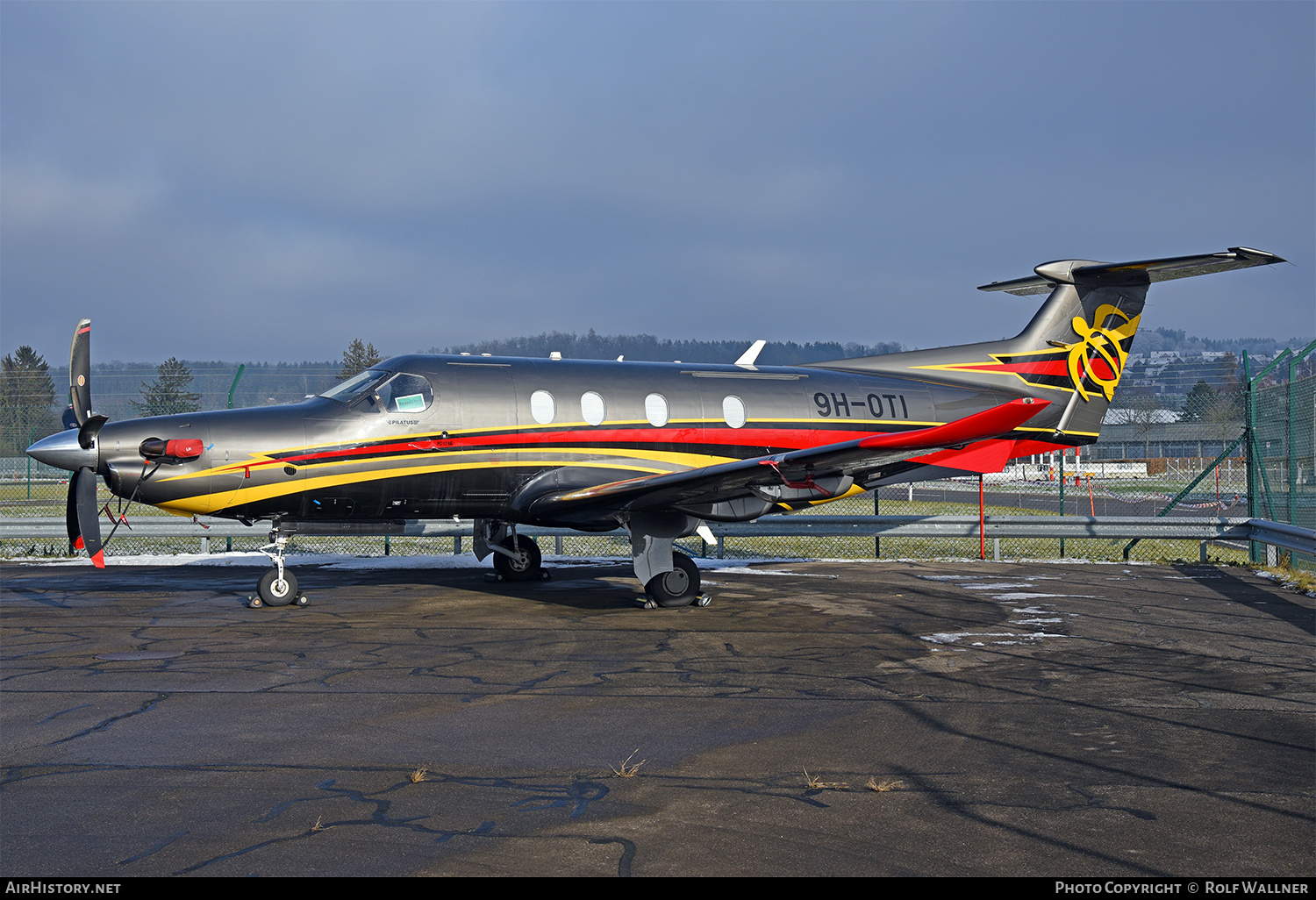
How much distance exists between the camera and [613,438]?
45.6ft

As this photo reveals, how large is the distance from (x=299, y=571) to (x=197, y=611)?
440 centimetres

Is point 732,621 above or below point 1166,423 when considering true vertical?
below

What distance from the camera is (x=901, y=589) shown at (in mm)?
14188

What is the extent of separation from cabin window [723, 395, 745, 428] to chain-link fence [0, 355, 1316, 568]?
242 cm

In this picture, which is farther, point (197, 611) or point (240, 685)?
point (197, 611)

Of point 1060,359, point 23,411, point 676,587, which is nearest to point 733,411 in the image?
point 676,587

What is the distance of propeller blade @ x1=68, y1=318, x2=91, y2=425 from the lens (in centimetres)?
1167

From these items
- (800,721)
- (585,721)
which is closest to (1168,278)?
(800,721)

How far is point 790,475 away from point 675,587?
2.33m

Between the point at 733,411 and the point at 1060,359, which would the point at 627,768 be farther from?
the point at 1060,359

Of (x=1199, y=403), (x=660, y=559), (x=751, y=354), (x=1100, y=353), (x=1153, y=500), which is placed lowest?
(x=1153, y=500)

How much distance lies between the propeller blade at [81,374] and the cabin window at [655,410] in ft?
23.4

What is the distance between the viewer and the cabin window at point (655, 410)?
46.6 feet

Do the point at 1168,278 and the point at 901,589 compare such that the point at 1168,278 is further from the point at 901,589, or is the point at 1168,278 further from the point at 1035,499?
the point at 1035,499
